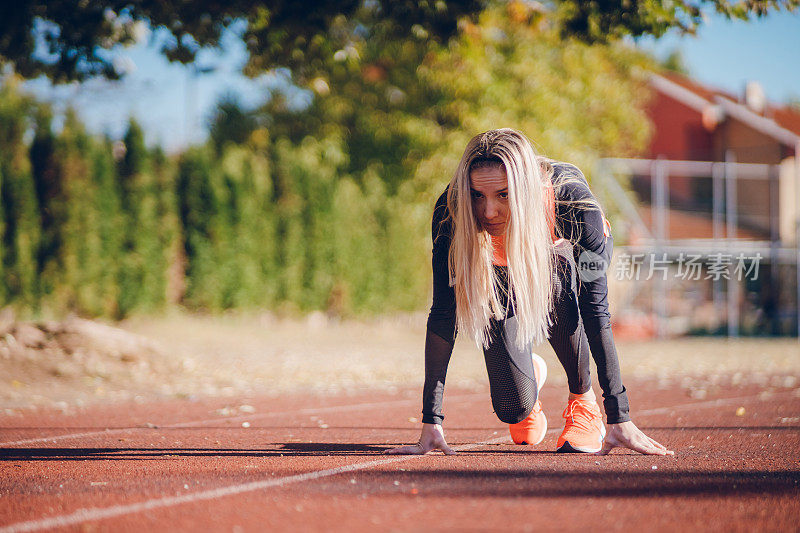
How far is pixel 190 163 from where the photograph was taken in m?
15.2

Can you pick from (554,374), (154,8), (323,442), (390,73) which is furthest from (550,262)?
(390,73)

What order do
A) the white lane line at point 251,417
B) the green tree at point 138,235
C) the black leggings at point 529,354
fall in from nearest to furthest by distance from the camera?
the black leggings at point 529,354, the white lane line at point 251,417, the green tree at point 138,235

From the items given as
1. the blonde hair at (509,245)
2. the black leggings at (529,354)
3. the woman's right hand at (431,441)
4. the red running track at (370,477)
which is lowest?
the red running track at (370,477)

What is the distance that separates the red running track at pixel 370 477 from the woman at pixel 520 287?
257mm

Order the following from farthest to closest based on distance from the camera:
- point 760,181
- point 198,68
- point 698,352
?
point 760,181, point 698,352, point 198,68

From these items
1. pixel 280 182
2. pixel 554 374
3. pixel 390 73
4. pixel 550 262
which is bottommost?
pixel 554 374

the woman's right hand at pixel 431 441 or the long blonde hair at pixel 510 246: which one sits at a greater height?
the long blonde hair at pixel 510 246

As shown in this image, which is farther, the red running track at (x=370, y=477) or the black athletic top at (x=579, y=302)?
the black athletic top at (x=579, y=302)

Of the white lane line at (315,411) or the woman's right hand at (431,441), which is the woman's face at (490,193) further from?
the white lane line at (315,411)

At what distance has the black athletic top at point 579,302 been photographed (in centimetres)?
432

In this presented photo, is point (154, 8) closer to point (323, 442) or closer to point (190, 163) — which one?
point (323, 442)

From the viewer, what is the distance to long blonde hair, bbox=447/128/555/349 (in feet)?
13.8

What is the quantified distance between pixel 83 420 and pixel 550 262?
3.97 metres

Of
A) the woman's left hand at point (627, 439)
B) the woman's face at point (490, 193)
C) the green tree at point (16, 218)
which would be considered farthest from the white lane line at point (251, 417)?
the green tree at point (16, 218)
